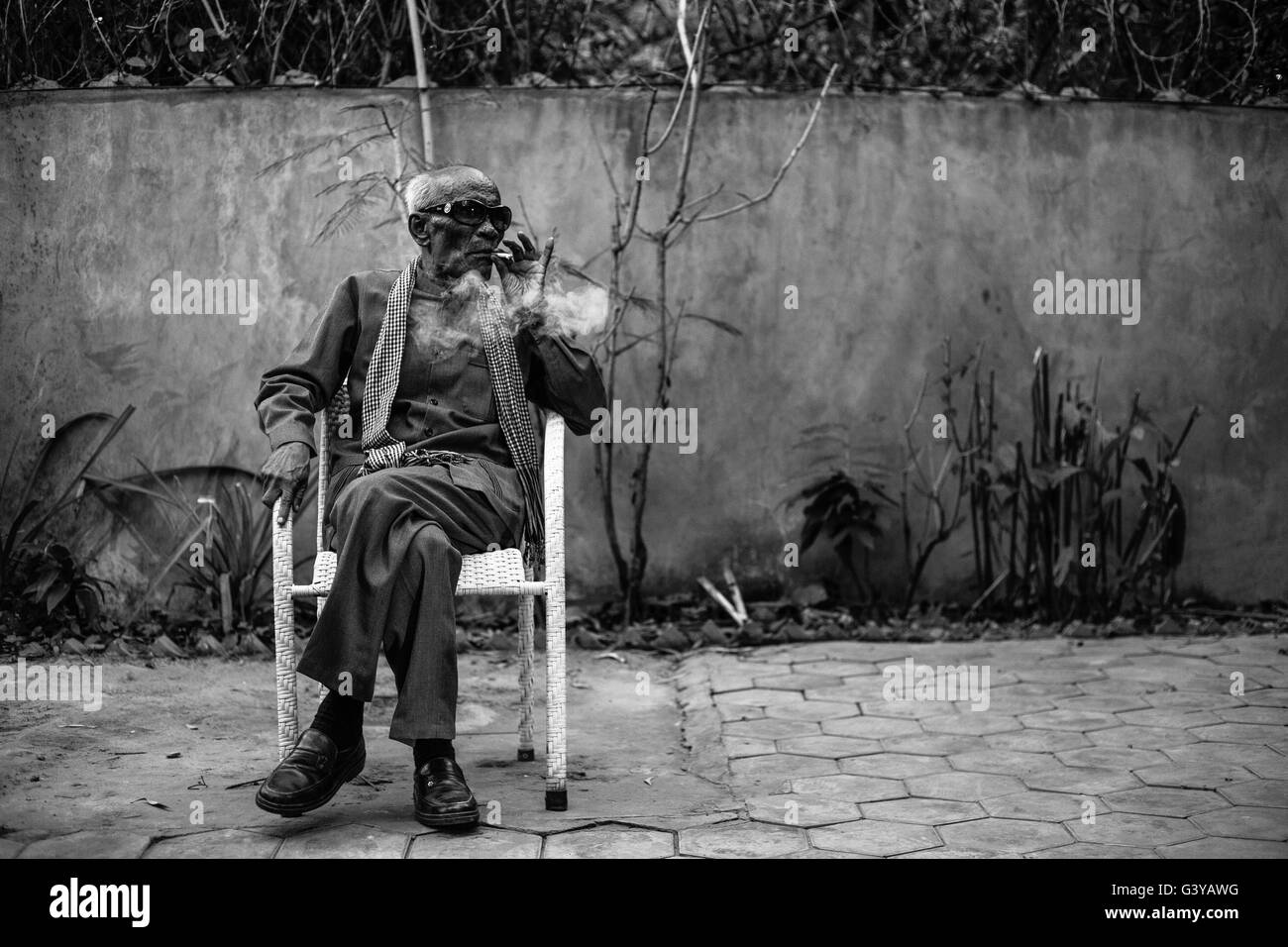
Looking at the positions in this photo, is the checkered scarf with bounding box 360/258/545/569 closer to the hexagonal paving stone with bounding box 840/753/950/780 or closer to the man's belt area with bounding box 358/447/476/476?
the man's belt area with bounding box 358/447/476/476

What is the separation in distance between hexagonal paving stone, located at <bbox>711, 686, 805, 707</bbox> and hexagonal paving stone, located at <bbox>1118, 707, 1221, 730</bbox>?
1.02 m

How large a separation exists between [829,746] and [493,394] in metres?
1.40

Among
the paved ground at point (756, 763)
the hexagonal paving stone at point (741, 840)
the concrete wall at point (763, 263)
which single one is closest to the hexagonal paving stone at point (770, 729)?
the paved ground at point (756, 763)

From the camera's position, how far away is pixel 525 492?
355 cm

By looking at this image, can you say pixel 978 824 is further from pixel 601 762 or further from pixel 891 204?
pixel 891 204

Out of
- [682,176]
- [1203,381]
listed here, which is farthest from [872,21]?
[1203,381]

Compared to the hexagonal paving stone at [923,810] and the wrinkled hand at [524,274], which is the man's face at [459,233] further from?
the hexagonal paving stone at [923,810]

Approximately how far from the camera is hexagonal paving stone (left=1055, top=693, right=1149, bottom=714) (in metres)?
4.19

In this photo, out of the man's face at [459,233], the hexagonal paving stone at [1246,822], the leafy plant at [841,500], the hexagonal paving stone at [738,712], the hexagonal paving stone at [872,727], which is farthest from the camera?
the leafy plant at [841,500]

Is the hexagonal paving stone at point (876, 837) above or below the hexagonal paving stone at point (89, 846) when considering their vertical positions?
below

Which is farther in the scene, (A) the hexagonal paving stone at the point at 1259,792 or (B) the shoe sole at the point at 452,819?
(A) the hexagonal paving stone at the point at 1259,792

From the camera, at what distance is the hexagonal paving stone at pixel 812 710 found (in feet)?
13.7

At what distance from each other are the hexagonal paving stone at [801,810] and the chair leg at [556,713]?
18.2 inches

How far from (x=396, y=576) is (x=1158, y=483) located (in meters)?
3.52
